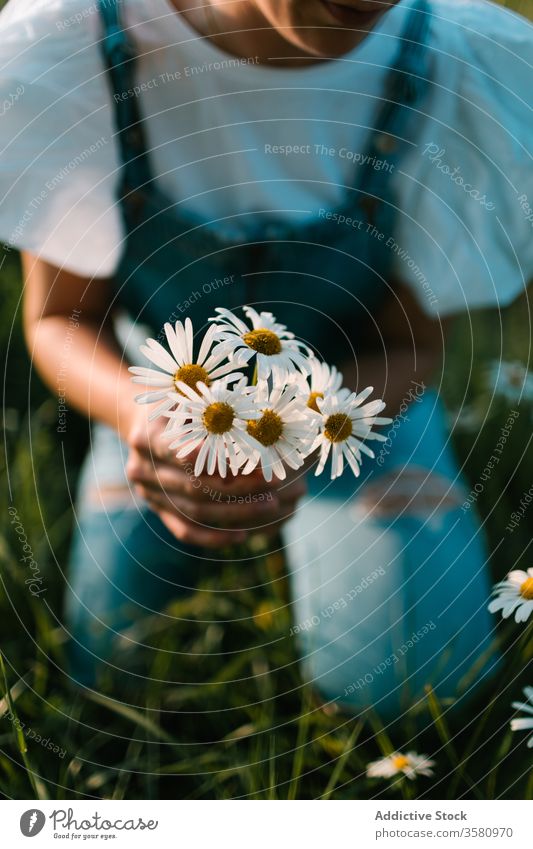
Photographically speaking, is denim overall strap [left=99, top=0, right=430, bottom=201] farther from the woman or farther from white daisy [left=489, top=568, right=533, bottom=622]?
white daisy [left=489, top=568, right=533, bottom=622]

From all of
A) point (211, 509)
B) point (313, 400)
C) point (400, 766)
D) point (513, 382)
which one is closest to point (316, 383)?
point (313, 400)

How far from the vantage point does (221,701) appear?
497mm

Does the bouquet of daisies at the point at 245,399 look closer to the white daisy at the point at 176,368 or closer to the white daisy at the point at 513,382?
the white daisy at the point at 176,368

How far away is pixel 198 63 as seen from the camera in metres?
0.42

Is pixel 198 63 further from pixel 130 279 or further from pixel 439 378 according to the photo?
pixel 439 378

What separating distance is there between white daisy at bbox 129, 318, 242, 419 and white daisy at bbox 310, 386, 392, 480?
49mm

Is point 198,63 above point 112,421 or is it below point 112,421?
above

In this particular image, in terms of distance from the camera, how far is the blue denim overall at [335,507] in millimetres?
456

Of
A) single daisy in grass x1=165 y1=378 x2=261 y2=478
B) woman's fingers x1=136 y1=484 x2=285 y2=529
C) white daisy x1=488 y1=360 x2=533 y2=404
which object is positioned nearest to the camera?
single daisy in grass x1=165 y1=378 x2=261 y2=478

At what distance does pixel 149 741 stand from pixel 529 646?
22 cm

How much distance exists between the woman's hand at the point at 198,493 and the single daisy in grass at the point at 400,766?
0.15m

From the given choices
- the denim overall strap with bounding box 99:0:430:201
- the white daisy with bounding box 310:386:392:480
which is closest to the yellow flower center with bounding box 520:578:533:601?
the white daisy with bounding box 310:386:392:480

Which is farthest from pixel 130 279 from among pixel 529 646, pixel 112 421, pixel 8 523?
pixel 529 646

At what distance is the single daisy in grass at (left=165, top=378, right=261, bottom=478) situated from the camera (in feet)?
1.09
